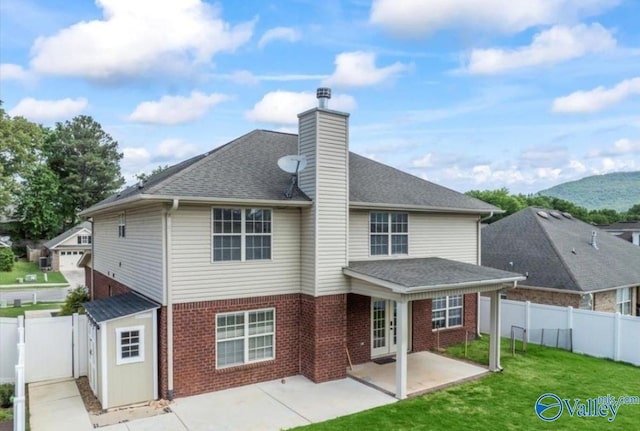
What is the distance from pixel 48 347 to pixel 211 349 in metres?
4.41

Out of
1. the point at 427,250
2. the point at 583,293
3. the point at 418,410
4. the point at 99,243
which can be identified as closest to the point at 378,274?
the point at 418,410

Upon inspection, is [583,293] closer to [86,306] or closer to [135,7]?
[86,306]

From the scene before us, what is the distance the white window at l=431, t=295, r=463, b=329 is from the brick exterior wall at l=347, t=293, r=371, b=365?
9.38ft

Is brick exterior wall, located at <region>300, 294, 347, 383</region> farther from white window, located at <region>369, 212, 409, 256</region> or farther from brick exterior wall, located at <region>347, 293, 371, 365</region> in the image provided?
white window, located at <region>369, 212, 409, 256</region>

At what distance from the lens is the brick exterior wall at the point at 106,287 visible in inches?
515

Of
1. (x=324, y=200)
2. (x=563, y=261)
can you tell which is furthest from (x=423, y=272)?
(x=563, y=261)

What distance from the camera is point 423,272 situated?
37.1 ft

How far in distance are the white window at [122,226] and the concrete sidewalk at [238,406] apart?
4.18 m

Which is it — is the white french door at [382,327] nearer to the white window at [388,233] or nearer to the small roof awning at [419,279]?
the small roof awning at [419,279]

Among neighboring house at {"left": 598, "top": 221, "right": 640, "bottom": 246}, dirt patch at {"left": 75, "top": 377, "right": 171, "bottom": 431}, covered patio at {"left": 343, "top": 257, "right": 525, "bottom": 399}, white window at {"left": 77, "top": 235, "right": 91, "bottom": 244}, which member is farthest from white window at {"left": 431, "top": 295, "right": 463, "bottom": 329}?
white window at {"left": 77, "top": 235, "right": 91, "bottom": 244}

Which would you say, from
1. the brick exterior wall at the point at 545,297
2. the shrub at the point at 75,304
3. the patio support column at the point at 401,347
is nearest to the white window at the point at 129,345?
the patio support column at the point at 401,347

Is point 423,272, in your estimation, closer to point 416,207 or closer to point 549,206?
point 416,207

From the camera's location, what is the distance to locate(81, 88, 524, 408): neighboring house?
380 inches

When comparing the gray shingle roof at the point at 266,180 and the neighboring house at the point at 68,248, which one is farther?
the neighboring house at the point at 68,248
